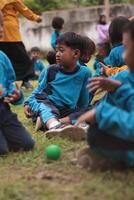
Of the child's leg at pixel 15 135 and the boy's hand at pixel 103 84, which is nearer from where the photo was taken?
the boy's hand at pixel 103 84

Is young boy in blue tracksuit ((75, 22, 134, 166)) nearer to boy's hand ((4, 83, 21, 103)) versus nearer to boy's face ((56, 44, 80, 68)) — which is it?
boy's hand ((4, 83, 21, 103))

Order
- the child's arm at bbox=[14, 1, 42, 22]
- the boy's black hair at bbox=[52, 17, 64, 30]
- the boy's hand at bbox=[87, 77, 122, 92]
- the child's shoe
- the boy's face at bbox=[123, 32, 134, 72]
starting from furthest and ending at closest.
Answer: the boy's black hair at bbox=[52, 17, 64, 30]
the child's arm at bbox=[14, 1, 42, 22]
the child's shoe
the boy's hand at bbox=[87, 77, 122, 92]
the boy's face at bbox=[123, 32, 134, 72]

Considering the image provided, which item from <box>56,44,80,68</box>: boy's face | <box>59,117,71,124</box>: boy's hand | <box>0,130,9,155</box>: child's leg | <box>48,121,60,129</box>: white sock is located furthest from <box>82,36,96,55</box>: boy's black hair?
<box>0,130,9,155</box>: child's leg

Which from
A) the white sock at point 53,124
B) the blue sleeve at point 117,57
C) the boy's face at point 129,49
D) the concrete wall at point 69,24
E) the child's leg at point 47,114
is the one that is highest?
the boy's face at point 129,49

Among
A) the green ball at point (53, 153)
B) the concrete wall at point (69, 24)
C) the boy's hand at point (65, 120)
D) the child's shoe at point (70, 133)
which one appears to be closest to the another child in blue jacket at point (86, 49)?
the boy's hand at point (65, 120)

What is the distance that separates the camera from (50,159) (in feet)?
13.2

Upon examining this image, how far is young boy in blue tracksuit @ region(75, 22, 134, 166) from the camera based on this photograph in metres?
3.30

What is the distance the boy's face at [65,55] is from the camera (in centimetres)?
549

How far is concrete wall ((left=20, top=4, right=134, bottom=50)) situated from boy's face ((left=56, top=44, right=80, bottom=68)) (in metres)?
14.8

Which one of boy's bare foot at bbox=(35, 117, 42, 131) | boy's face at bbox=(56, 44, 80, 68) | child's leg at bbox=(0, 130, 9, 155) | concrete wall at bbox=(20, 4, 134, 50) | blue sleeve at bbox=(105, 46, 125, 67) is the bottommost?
concrete wall at bbox=(20, 4, 134, 50)

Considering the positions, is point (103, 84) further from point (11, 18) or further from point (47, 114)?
point (11, 18)

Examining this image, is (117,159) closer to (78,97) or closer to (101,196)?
(101,196)

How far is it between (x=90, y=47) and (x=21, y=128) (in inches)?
74.6

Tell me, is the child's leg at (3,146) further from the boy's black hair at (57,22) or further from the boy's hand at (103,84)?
the boy's black hair at (57,22)
